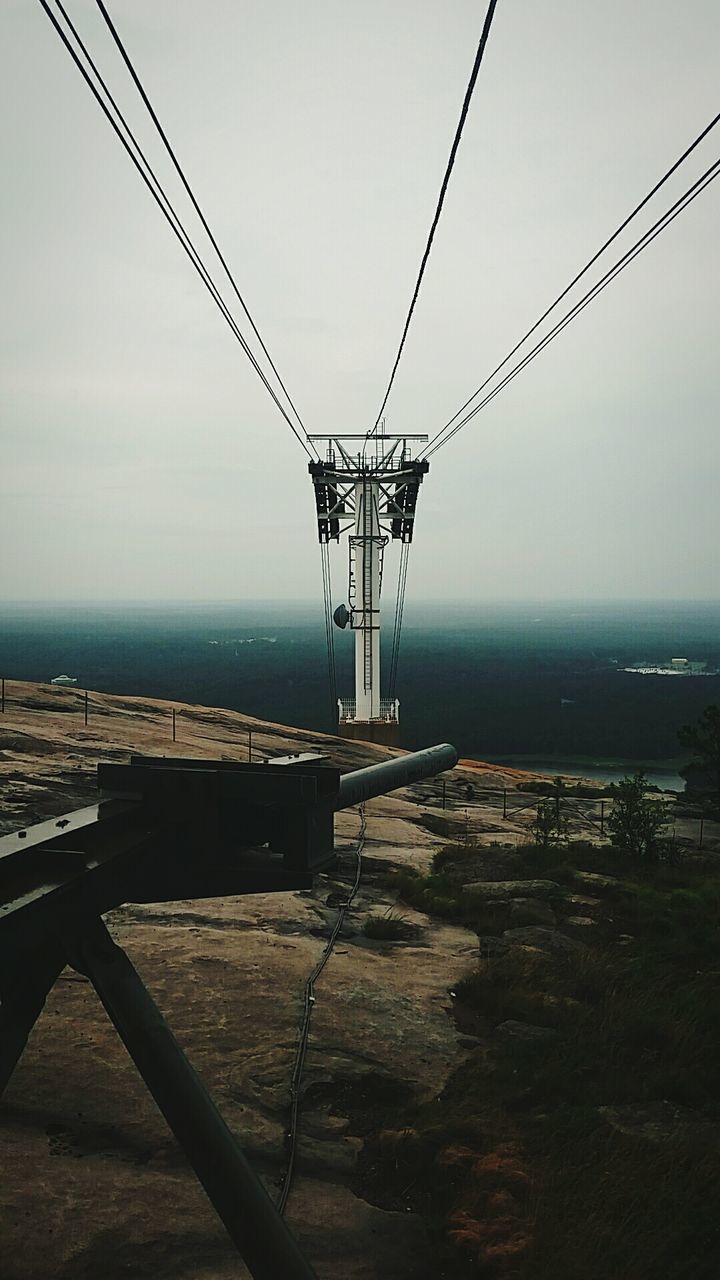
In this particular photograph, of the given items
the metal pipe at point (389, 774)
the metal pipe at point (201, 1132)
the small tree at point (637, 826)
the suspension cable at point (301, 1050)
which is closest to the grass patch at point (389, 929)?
the suspension cable at point (301, 1050)

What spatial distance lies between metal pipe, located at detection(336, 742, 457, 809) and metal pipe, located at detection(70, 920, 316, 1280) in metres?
1.29

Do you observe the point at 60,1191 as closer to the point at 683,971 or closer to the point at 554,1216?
the point at 554,1216

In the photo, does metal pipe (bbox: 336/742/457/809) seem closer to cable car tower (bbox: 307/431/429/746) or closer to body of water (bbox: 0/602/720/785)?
cable car tower (bbox: 307/431/429/746)

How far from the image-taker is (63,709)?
71.5 feet

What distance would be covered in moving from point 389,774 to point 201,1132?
266cm

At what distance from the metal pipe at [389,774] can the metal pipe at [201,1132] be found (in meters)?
1.29

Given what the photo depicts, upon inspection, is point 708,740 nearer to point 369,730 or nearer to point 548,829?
point 548,829

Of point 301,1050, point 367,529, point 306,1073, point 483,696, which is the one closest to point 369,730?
point 367,529

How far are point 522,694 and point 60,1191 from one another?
468 ft

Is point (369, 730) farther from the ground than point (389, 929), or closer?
closer

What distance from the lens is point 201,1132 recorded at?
3.31 meters

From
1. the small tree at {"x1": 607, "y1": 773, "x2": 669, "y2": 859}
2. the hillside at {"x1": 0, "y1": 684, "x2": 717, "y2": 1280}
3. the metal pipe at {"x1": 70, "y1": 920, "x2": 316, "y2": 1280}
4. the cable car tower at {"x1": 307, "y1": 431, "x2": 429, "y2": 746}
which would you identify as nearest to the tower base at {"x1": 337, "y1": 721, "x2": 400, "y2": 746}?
the cable car tower at {"x1": 307, "y1": 431, "x2": 429, "y2": 746}

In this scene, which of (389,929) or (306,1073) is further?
(389,929)

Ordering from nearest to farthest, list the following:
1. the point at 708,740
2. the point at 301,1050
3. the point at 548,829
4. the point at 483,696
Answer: the point at 301,1050
the point at 548,829
the point at 708,740
the point at 483,696
